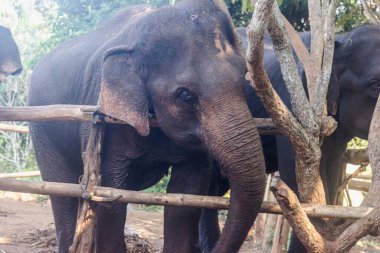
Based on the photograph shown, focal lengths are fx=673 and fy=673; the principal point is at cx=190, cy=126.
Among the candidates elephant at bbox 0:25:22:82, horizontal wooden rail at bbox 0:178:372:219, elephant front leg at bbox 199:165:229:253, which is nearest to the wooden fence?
horizontal wooden rail at bbox 0:178:372:219

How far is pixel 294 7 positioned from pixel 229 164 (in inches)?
190

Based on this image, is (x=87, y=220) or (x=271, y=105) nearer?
(x=271, y=105)

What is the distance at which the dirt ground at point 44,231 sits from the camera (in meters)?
7.22

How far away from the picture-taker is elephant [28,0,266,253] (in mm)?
3705

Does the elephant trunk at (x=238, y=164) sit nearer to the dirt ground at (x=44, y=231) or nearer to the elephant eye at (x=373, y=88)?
the elephant eye at (x=373, y=88)

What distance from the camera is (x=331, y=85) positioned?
459cm

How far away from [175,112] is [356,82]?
1.39 meters

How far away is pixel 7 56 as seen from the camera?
4.53 metres

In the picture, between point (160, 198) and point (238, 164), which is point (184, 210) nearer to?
point (160, 198)

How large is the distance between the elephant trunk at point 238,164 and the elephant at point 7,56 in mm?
1559

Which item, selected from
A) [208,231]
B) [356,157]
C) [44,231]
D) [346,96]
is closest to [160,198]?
[346,96]

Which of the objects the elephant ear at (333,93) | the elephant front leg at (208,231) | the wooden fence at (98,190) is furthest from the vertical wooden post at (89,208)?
the elephant front leg at (208,231)

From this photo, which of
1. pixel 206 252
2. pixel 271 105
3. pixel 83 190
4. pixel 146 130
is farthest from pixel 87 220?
pixel 206 252

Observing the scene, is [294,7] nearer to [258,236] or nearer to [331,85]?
[258,236]
